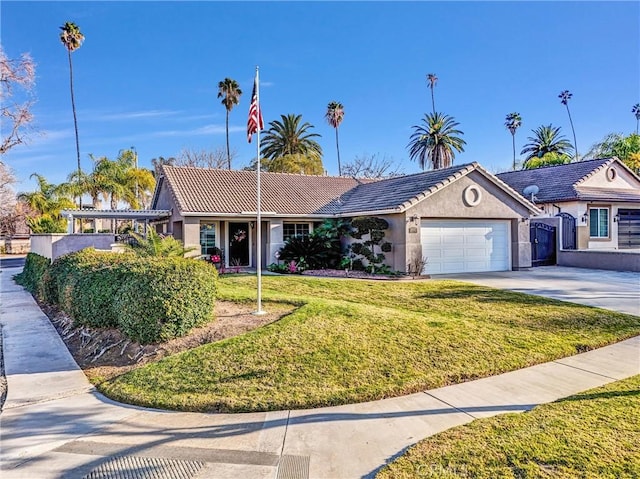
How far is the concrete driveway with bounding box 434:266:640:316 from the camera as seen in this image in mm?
11584

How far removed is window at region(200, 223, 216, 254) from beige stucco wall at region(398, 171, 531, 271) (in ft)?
30.4

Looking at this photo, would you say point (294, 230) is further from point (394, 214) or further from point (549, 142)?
point (549, 142)

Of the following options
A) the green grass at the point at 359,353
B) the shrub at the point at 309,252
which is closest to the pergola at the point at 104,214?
the shrub at the point at 309,252

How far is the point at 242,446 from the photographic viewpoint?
181 inches

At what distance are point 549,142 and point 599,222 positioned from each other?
3379 centimetres

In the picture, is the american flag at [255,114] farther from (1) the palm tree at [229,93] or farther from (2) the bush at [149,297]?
(1) the palm tree at [229,93]

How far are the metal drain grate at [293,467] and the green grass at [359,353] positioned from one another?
1277 millimetres

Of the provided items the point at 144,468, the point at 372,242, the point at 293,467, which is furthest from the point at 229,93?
the point at 293,467

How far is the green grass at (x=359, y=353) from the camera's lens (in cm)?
593

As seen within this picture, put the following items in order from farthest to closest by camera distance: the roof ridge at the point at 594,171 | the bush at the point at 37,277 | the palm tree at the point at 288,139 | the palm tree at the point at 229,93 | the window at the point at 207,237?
the palm tree at the point at 288,139 < the palm tree at the point at 229,93 < the roof ridge at the point at 594,171 < the window at the point at 207,237 < the bush at the point at 37,277

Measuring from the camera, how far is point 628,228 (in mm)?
25953

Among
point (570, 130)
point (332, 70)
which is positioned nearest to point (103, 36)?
point (332, 70)

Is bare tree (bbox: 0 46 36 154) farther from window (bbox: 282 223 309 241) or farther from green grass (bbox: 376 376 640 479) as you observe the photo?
green grass (bbox: 376 376 640 479)

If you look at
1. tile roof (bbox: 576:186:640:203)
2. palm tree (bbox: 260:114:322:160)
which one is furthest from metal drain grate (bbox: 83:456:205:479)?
palm tree (bbox: 260:114:322:160)
